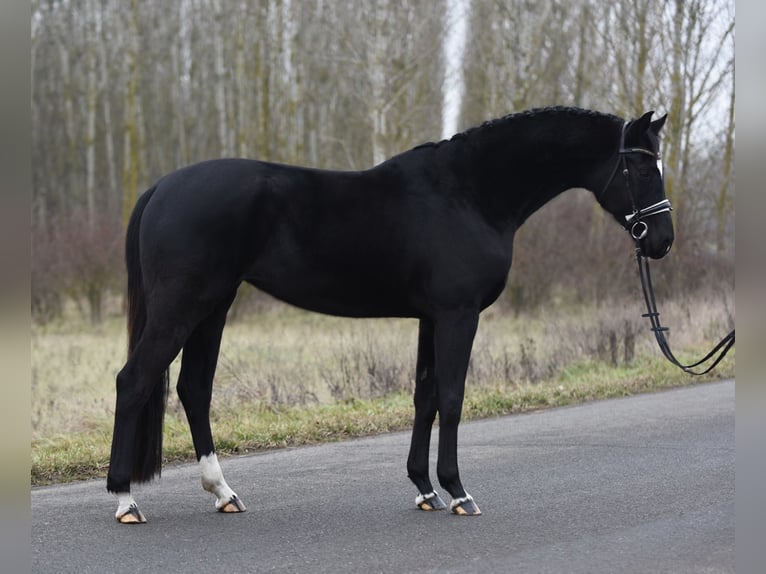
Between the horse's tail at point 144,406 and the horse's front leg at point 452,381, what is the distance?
1621mm

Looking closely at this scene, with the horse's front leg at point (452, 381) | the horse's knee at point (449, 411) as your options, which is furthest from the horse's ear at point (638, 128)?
the horse's knee at point (449, 411)

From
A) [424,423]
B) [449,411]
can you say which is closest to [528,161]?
[449,411]

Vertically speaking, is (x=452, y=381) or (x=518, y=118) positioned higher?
(x=518, y=118)

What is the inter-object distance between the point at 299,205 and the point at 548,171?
61.4 inches

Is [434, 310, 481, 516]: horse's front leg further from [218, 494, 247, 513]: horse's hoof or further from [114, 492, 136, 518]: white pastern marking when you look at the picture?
[114, 492, 136, 518]: white pastern marking

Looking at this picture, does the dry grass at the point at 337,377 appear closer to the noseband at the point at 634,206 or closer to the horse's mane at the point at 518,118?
the horse's mane at the point at 518,118

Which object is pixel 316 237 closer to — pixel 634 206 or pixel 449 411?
pixel 449 411

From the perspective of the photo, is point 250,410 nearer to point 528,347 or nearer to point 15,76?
point 528,347

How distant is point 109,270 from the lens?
73.0 feet

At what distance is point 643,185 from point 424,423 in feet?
6.43

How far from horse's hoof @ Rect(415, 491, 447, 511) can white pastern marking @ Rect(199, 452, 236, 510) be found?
3.67 feet

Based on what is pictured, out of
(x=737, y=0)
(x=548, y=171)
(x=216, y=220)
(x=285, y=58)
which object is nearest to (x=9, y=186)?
(x=737, y=0)

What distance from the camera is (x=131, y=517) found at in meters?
5.34

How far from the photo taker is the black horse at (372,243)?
5367 millimetres
